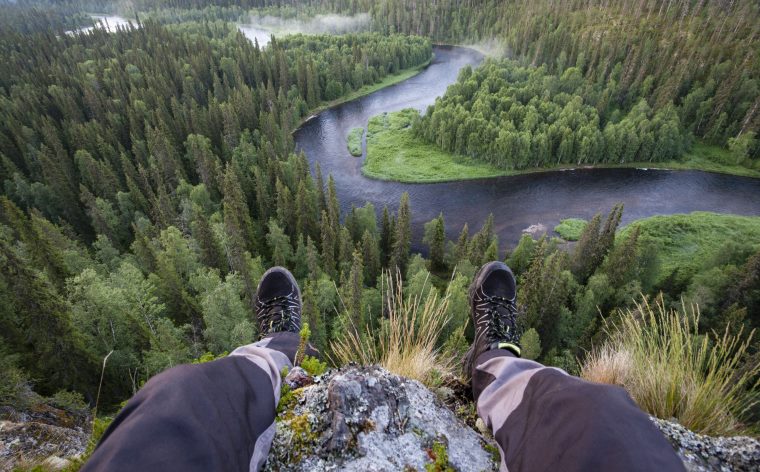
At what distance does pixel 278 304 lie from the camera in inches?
244

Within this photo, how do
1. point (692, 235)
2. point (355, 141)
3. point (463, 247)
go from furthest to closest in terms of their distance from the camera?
1. point (355, 141)
2. point (692, 235)
3. point (463, 247)

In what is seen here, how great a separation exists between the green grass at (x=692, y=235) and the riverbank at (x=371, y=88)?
6157 cm

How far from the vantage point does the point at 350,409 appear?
317cm

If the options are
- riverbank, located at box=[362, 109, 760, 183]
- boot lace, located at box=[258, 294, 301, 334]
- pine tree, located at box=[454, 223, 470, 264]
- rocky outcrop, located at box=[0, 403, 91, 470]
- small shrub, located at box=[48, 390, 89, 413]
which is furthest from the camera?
riverbank, located at box=[362, 109, 760, 183]

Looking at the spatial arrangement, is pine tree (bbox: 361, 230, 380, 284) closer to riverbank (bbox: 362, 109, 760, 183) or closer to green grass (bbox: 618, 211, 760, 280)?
riverbank (bbox: 362, 109, 760, 183)

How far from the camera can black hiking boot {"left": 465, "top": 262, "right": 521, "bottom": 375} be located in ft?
16.1

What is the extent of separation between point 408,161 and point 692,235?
1551 inches

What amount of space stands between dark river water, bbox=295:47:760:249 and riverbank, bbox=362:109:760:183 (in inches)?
52.2

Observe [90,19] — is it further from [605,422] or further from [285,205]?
[605,422]

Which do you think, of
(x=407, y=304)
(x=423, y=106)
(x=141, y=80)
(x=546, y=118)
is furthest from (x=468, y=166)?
(x=141, y=80)

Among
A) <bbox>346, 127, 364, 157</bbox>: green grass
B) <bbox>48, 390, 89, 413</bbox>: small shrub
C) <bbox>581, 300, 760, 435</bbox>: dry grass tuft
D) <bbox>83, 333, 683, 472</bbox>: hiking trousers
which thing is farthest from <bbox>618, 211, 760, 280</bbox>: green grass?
<bbox>48, 390, 89, 413</bbox>: small shrub

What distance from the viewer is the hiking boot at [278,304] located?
5812 mm

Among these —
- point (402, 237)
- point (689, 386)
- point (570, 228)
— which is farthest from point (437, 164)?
point (689, 386)

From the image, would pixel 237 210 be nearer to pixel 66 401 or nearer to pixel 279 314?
pixel 66 401
